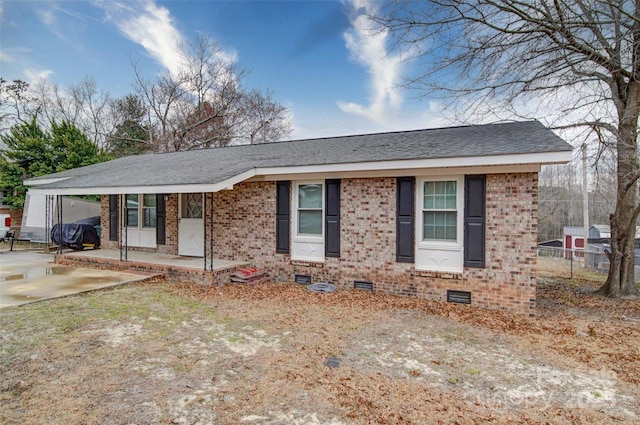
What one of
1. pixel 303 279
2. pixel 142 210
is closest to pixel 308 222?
pixel 303 279

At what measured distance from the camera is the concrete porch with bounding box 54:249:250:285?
7.93 meters

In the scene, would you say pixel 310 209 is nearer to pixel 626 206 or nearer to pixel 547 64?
pixel 547 64

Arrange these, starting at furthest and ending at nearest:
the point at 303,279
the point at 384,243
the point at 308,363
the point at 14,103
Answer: the point at 14,103, the point at 303,279, the point at 384,243, the point at 308,363

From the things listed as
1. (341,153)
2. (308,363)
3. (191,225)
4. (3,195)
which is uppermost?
(341,153)

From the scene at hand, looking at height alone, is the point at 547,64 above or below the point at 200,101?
below

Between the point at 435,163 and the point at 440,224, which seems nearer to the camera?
the point at 435,163

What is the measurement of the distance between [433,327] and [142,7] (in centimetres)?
1438

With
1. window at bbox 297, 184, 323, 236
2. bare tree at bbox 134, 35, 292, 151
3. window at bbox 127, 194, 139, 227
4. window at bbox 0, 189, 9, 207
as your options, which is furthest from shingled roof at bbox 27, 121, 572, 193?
bare tree at bbox 134, 35, 292, 151

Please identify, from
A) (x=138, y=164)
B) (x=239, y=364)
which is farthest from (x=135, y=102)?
(x=239, y=364)

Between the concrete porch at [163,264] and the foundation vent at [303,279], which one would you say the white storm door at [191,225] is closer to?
the concrete porch at [163,264]

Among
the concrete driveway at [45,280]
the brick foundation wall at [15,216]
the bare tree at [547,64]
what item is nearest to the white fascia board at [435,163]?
the bare tree at [547,64]

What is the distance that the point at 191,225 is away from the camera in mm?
9938

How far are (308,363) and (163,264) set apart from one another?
591 centimetres

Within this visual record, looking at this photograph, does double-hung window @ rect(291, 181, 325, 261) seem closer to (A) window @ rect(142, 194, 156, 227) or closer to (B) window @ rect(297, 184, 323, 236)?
(B) window @ rect(297, 184, 323, 236)
